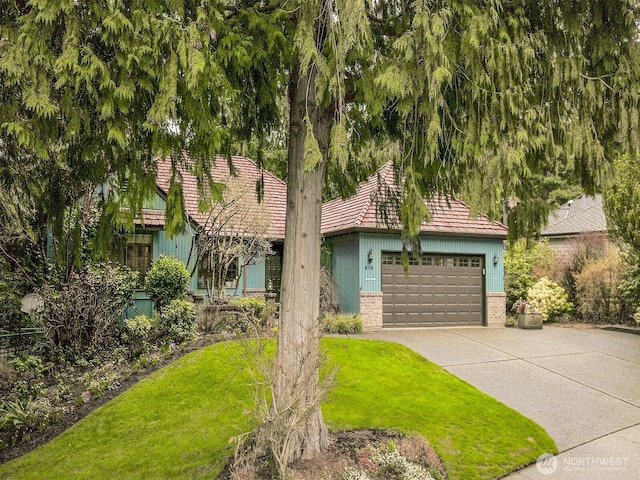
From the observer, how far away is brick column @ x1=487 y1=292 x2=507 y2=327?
13.7 m

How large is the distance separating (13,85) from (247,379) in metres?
5.05

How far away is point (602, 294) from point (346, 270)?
7.95 meters

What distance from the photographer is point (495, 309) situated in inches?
542

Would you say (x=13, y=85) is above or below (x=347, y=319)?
above

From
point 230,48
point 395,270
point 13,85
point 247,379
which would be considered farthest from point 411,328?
point 13,85

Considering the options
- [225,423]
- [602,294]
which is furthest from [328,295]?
[602,294]

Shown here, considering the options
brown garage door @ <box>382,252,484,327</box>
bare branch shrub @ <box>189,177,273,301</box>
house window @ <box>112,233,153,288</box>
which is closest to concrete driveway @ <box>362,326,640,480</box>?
brown garage door @ <box>382,252,484,327</box>

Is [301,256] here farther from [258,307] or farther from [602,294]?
[602,294]

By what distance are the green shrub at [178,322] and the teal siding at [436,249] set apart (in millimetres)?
4787

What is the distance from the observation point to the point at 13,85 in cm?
349

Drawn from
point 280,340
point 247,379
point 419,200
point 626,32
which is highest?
point 626,32

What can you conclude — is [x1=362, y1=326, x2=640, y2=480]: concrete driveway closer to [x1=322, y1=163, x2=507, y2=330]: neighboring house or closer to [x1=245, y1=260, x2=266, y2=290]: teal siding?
[x1=322, y1=163, x2=507, y2=330]: neighboring house

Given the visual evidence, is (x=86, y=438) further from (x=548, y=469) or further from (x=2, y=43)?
(x=548, y=469)

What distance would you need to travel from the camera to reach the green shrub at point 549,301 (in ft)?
48.0
